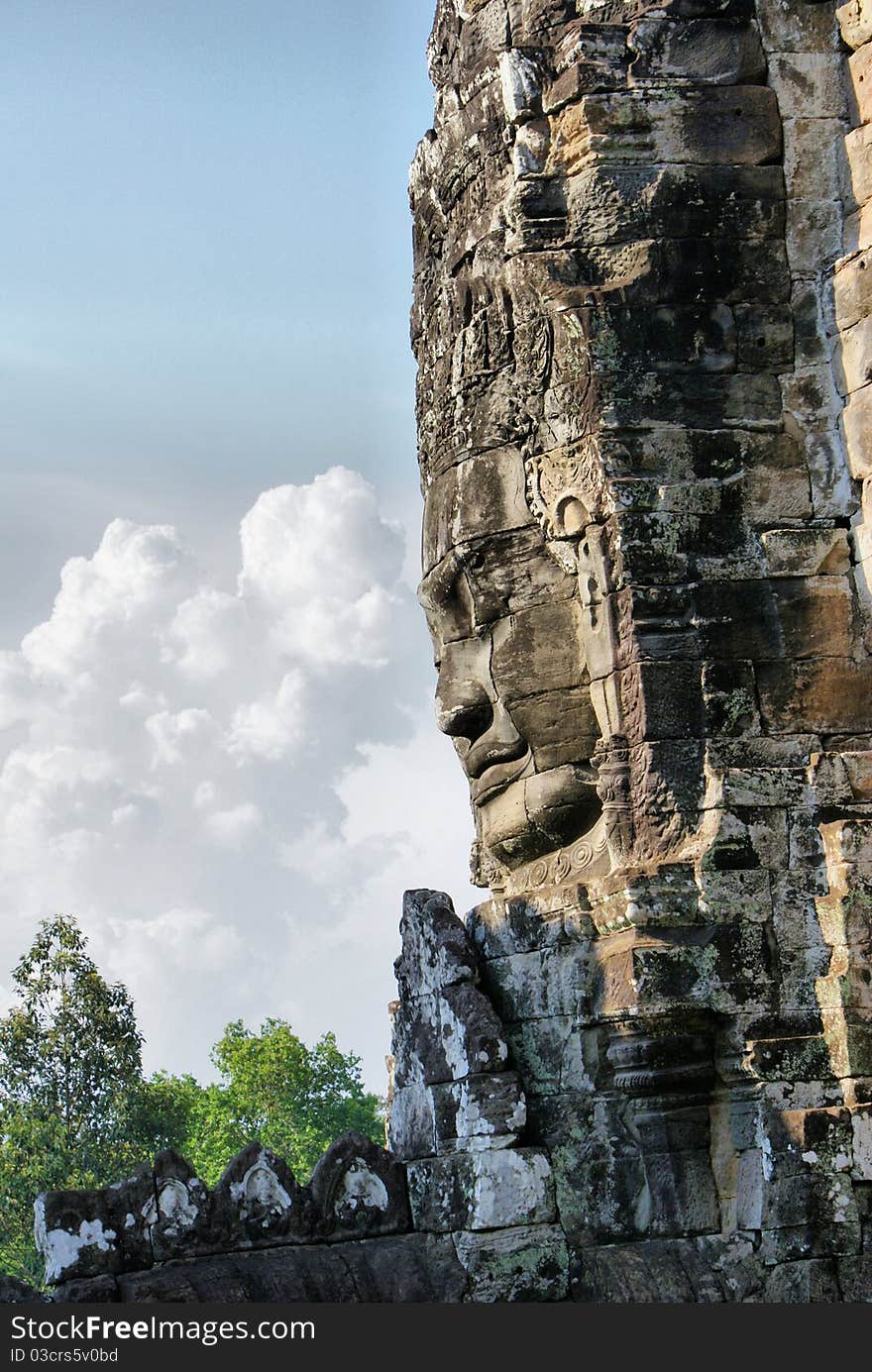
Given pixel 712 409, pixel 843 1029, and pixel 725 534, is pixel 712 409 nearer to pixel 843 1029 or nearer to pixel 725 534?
pixel 725 534

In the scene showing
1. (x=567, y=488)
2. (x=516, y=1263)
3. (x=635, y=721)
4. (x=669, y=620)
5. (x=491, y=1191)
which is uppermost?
(x=567, y=488)

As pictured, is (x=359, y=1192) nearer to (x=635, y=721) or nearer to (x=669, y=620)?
(x=635, y=721)

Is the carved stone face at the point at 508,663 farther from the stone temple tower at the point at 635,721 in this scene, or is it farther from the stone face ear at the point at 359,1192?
the stone face ear at the point at 359,1192

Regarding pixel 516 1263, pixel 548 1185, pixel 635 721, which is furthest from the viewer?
pixel 635 721

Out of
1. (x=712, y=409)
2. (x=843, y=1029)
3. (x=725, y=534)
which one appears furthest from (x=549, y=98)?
(x=843, y=1029)

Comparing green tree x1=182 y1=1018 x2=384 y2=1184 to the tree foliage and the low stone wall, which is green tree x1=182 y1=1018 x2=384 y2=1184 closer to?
the tree foliage

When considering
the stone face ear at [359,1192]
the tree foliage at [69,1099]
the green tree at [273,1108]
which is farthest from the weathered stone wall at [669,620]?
the green tree at [273,1108]

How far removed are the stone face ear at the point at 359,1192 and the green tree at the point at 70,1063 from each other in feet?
68.6

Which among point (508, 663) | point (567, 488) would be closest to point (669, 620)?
point (567, 488)

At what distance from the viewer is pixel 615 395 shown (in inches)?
367

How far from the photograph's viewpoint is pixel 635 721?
907cm

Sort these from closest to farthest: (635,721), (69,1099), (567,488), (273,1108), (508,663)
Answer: (635,721) < (567,488) < (508,663) < (69,1099) < (273,1108)

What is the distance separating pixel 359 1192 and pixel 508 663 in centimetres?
265

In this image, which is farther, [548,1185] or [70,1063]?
[70,1063]
